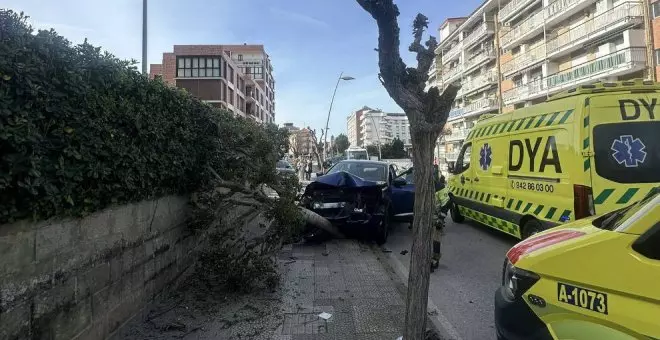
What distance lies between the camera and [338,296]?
5.11 meters

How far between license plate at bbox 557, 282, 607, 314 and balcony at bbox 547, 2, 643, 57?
3040cm

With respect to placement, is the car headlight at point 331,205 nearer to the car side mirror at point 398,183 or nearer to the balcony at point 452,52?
the car side mirror at point 398,183

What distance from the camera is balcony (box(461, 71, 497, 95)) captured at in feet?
150

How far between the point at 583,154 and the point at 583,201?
24.4 inches

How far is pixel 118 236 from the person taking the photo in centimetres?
381

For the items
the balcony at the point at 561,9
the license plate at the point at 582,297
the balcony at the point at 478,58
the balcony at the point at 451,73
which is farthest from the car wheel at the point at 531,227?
the balcony at the point at 451,73

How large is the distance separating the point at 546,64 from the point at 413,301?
122 feet

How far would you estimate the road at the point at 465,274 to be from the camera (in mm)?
4434

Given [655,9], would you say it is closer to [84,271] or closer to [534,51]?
[534,51]

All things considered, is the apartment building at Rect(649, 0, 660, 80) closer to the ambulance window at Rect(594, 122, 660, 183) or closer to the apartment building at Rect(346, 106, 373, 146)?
the ambulance window at Rect(594, 122, 660, 183)

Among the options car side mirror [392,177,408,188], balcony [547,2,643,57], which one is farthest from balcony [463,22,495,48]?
car side mirror [392,177,408,188]

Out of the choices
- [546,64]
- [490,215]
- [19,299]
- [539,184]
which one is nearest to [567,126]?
[539,184]

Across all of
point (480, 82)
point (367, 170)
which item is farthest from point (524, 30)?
point (367, 170)

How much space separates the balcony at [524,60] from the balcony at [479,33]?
5.15 meters
